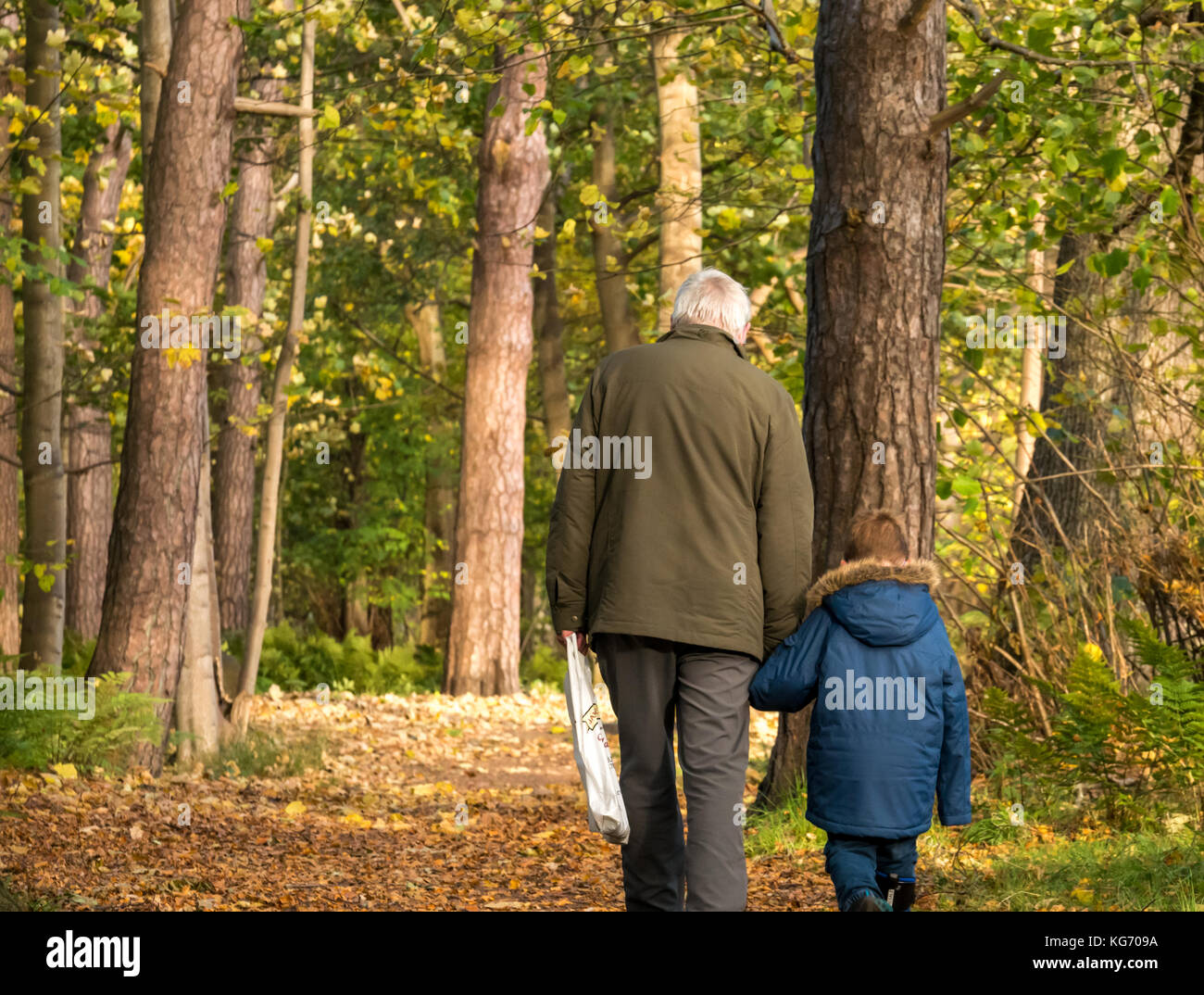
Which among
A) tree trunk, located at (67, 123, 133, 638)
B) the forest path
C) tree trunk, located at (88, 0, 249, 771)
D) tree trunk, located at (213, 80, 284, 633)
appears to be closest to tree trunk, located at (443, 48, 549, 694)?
tree trunk, located at (213, 80, 284, 633)

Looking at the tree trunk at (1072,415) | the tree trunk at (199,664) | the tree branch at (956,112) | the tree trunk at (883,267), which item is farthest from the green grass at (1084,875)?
the tree trunk at (199,664)

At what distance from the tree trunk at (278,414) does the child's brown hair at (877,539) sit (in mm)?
7143

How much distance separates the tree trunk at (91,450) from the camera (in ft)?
48.0

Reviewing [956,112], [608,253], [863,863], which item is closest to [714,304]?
[863,863]

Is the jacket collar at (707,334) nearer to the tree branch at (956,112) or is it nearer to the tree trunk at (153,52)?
the tree branch at (956,112)

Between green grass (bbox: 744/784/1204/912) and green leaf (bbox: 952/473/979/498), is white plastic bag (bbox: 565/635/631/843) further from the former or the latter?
green leaf (bbox: 952/473/979/498)

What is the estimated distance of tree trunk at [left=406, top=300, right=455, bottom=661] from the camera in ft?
71.9

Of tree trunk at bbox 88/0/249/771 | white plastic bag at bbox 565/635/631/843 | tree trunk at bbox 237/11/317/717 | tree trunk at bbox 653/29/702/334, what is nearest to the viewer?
white plastic bag at bbox 565/635/631/843

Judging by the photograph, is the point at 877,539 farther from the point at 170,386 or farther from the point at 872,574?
the point at 170,386

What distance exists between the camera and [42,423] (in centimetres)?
1030

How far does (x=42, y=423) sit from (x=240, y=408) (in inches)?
274

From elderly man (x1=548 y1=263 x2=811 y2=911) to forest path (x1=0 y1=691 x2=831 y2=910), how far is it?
4.25ft

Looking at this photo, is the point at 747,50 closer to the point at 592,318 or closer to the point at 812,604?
the point at 812,604

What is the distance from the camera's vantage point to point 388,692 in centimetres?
1486
